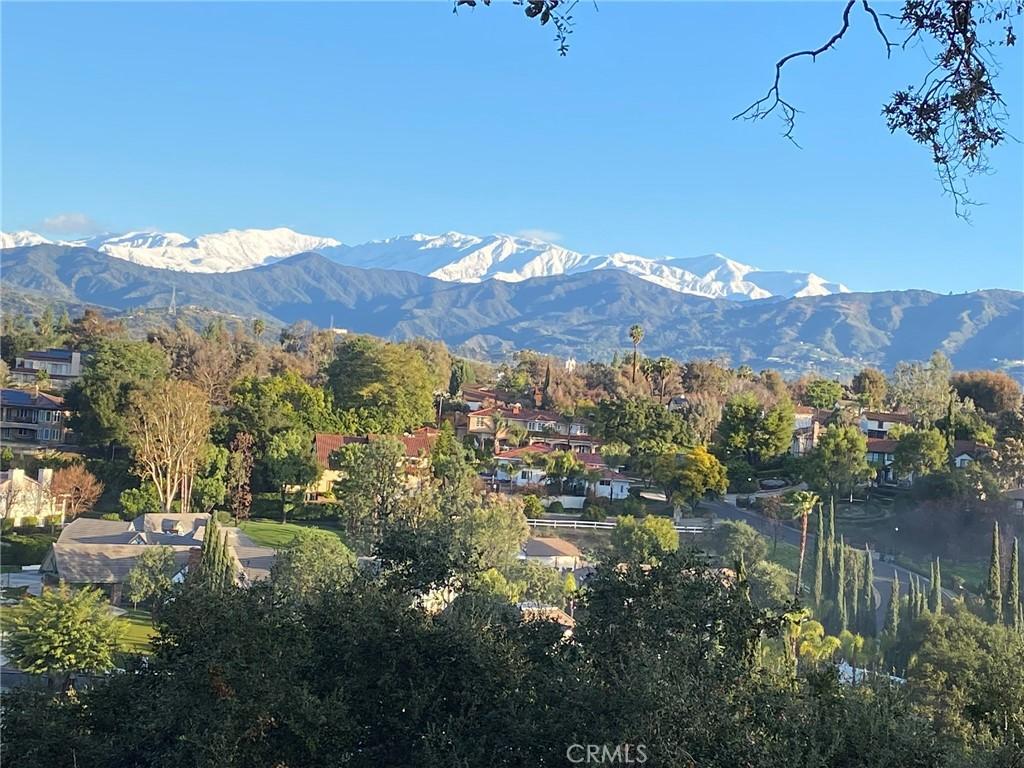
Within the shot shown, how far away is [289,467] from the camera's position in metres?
30.8

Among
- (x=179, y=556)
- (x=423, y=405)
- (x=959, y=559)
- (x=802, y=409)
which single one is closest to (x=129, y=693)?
(x=179, y=556)

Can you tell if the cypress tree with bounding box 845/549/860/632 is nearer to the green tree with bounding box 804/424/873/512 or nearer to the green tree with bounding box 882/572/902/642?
the green tree with bounding box 882/572/902/642

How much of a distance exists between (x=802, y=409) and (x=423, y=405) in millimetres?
22065

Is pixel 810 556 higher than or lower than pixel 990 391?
lower

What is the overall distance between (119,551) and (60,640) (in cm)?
914

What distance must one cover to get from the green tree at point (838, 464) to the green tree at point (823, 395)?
20.5 meters

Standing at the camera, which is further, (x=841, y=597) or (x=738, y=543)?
(x=738, y=543)

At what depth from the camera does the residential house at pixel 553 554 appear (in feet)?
83.0

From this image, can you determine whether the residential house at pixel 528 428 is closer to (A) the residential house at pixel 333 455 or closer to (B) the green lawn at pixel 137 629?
(A) the residential house at pixel 333 455

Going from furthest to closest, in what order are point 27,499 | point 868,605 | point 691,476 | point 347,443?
point 347,443 → point 691,476 → point 27,499 → point 868,605

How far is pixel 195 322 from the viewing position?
15575 cm

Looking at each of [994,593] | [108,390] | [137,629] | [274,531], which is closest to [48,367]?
[108,390]

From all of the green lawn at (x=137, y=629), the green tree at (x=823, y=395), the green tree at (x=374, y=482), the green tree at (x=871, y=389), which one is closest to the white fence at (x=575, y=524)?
the green tree at (x=374, y=482)

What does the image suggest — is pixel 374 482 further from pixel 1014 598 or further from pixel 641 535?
pixel 1014 598
